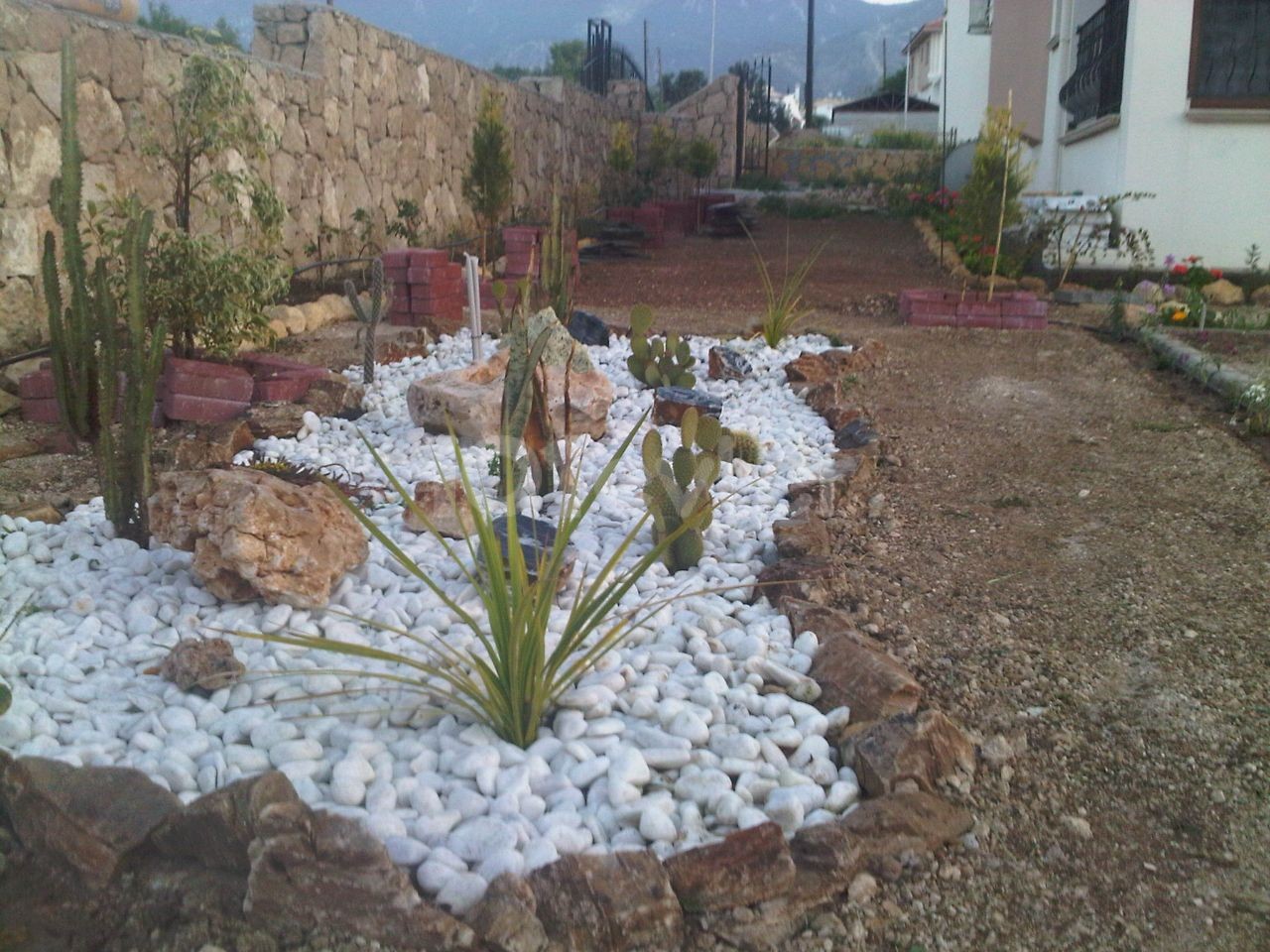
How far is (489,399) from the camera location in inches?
168

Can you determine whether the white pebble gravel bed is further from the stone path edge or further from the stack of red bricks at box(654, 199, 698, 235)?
the stack of red bricks at box(654, 199, 698, 235)

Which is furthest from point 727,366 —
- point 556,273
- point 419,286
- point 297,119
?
point 297,119

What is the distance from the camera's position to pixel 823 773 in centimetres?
218

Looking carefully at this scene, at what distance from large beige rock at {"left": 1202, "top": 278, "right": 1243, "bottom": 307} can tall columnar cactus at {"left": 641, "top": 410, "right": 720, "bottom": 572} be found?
25.0ft

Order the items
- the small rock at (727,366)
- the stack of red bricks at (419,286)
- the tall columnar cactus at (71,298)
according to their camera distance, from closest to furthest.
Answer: the tall columnar cactus at (71,298) < the small rock at (727,366) < the stack of red bricks at (419,286)

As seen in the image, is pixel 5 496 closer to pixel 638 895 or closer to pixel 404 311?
pixel 638 895

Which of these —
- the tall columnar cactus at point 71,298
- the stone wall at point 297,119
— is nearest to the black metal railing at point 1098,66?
the stone wall at point 297,119

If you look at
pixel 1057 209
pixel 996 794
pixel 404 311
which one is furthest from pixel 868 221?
pixel 996 794

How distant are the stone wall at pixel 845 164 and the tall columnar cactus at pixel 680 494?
1665 centimetres

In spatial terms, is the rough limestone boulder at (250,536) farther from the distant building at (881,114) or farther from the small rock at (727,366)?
the distant building at (881,114)

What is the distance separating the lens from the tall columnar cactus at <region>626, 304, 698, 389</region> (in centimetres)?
530

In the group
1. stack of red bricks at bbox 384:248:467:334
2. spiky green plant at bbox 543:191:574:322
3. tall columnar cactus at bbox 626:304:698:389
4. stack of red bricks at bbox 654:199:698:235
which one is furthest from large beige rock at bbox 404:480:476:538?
stack of red bricks at bbox 654:199:698:235

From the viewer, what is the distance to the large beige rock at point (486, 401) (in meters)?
4.23

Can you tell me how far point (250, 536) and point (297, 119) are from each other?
19.1ft
